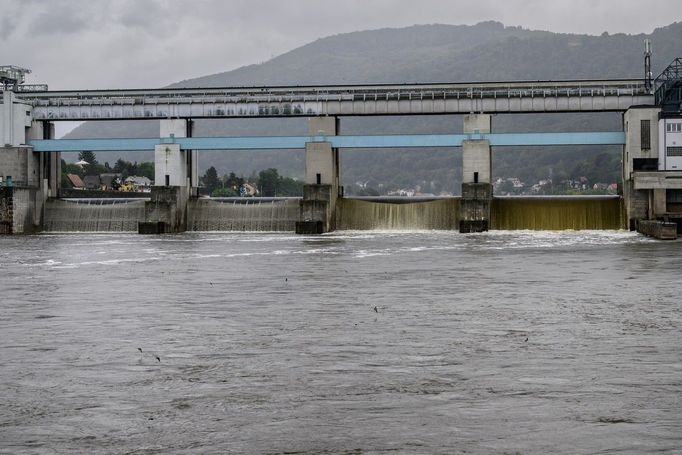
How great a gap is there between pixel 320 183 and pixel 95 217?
67.8 ft

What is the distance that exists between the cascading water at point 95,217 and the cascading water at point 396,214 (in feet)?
60.6

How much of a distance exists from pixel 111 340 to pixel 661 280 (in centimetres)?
2189

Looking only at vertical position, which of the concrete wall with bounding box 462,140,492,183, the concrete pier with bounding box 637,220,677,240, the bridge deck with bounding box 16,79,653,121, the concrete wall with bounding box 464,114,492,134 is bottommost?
the concrete pier with bounding box 637,220,677,240

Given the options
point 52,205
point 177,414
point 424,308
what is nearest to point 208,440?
point 177,414

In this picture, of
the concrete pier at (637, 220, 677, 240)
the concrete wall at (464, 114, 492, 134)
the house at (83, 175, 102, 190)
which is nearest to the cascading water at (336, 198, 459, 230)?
the concrete wall at (464, 114, 492, 134)

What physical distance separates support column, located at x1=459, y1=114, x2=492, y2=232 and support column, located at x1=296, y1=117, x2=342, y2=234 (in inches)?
449

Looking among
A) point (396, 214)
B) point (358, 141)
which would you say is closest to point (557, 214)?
point (396, 214)

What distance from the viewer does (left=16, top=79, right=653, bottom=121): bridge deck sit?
289 ft

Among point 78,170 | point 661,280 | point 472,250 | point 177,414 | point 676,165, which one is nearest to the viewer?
point 177,414

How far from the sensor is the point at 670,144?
82.4 metres

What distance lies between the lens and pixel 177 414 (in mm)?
13648

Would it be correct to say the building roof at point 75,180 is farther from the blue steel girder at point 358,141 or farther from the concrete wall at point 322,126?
the concrete wall at point 322,126

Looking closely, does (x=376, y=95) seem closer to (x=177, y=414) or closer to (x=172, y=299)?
(x=172, y=299)

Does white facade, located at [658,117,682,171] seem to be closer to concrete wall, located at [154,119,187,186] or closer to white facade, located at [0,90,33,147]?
concrete wall, located at [154,119,187,186]
